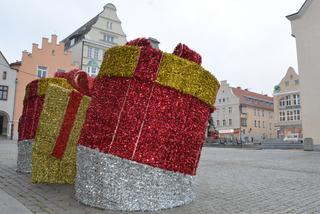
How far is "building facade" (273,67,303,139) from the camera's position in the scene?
178ft

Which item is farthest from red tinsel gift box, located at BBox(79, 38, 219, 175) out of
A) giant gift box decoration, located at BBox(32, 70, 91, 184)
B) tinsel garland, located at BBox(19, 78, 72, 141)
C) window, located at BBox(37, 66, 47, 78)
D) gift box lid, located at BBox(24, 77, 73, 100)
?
window, located at BBox(37, 66, 47, 78)

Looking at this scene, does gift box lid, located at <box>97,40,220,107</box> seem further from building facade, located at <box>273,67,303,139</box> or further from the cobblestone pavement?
building facade, located at <box>273,67,303,139</box>

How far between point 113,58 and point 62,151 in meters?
2.59

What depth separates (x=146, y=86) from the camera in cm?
488

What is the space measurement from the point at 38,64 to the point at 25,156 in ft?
97.2

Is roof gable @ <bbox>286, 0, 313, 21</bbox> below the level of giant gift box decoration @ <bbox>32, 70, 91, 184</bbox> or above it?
above

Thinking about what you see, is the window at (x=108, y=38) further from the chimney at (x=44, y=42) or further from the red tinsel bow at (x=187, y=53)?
the red tinsel bow at (x=187, y=53)

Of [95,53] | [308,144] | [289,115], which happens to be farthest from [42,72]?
[289,115]


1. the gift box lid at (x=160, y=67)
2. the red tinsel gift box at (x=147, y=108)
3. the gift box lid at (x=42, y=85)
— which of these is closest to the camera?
the red tinsel gift box at (x=147, y=108)

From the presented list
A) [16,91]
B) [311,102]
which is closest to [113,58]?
[311,102]

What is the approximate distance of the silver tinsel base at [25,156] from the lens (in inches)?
309

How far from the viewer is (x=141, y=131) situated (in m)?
4.80

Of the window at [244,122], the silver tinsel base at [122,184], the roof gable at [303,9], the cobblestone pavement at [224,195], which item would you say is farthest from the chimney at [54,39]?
the window at [244,122]

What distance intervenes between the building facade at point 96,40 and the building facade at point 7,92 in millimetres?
7555
